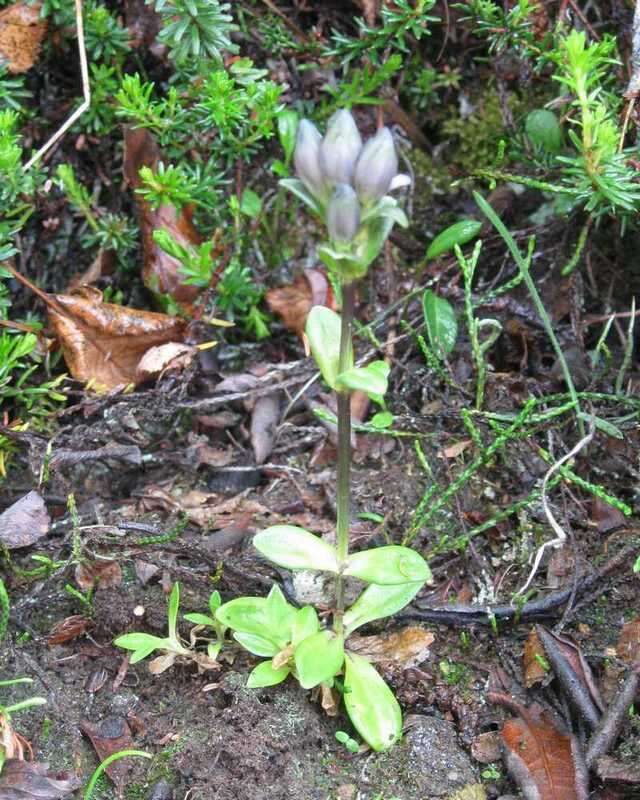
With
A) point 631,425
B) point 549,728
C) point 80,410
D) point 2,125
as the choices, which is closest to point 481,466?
point 631,425

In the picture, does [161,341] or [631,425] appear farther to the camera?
[161,341]

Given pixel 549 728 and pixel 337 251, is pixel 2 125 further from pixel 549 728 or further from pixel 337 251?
pixel 549 728

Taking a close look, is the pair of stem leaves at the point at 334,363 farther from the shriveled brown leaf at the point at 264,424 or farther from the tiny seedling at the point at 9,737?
the tiny seedling at the point at 9,737

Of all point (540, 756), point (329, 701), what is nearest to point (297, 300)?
point (329, 701)

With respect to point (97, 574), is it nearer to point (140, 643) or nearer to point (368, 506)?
point (140, 643)

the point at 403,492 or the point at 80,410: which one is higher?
the point at 80,410

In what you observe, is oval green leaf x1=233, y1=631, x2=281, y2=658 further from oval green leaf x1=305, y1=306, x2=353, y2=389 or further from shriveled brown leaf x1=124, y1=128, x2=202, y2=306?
shriveled brown leaf x1=124, y1=128, x2=202, y2=306
